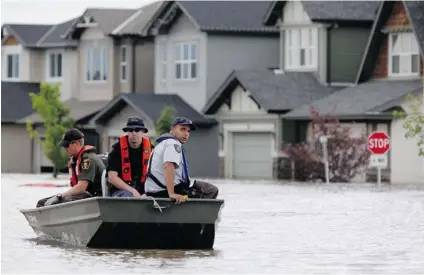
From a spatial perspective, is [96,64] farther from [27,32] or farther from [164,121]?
[164,121]

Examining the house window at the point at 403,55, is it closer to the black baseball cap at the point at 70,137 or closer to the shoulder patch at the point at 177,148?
the black baseball cap at the point at 70,137

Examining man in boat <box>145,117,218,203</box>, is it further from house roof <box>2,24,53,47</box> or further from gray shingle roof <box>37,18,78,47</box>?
house roof <box>2,24,53,47</box>

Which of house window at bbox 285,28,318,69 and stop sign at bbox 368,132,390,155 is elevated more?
house window at bbox 285,28,318,69

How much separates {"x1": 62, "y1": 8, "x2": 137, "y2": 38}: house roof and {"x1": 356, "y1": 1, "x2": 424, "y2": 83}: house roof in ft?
53.2

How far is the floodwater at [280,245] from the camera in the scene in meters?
20.5

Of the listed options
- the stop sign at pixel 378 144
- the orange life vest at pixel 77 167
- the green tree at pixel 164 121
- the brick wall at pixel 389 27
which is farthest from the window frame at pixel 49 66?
the orange life vest at pixel 77 167

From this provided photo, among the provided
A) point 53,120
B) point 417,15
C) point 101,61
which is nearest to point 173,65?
point 53,120

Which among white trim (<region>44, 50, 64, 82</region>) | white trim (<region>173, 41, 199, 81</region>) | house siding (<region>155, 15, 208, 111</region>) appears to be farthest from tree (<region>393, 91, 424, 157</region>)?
white trim (<region>44, 50, 64, 82</region>)

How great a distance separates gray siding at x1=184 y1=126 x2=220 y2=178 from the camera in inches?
2571

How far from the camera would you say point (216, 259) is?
71.5 ft

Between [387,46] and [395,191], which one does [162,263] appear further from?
[387,46]

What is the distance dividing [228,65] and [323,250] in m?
43.0

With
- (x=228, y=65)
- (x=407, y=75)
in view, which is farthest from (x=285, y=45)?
(x=407, y=75)

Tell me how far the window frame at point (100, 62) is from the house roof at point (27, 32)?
585 cm
